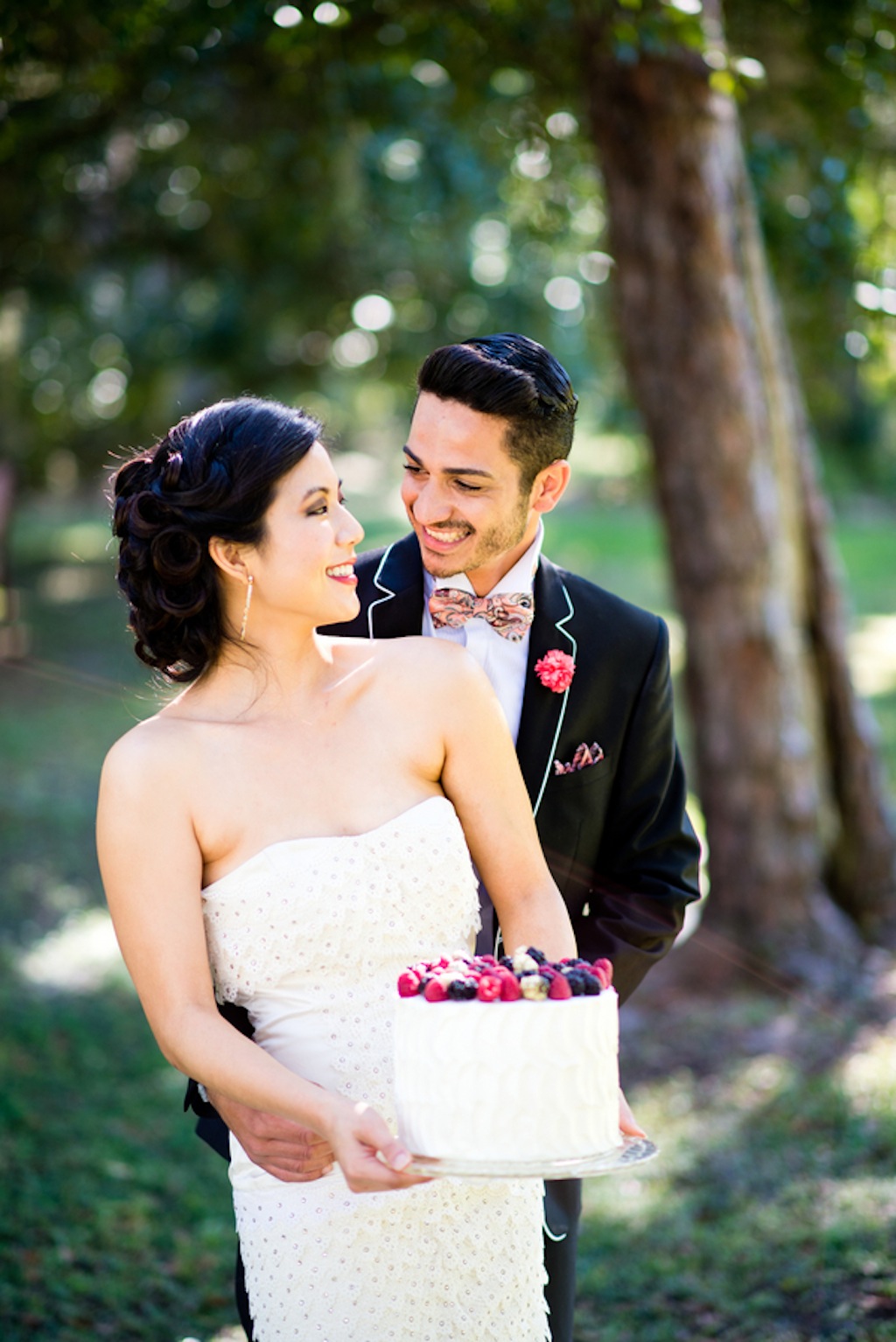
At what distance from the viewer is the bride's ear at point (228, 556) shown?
8.79 feet

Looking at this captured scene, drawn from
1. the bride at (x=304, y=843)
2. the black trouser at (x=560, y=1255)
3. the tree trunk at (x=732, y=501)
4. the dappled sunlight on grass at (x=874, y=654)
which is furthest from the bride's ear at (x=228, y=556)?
the dappled sunlight on grass at (x=874, y=654)

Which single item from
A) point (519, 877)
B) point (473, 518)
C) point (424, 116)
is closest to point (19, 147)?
point (424, 116)

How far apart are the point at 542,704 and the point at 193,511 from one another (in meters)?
1.02

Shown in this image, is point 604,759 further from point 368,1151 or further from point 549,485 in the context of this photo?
point 368,1151

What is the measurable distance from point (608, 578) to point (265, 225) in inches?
416

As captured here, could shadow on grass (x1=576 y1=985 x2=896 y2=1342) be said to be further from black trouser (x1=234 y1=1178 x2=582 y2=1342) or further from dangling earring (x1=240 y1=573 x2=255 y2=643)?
dangling earring (x1=240 y1=573 x2=255 y2=643)

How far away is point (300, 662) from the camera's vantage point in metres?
2.81

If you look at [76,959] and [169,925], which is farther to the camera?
[76,959]

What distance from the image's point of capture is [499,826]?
2.73 metres

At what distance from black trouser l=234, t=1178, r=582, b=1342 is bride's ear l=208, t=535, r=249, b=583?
1689 mm

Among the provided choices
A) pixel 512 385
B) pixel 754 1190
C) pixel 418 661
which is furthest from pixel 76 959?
pixel 512 385

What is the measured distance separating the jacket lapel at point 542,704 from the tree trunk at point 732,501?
3.66m

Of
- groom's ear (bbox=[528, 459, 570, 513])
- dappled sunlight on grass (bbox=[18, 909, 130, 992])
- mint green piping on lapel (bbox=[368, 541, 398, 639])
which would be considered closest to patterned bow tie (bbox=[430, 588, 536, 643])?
mint green piping on lapel (bbox=[368, 541, 398, 639])

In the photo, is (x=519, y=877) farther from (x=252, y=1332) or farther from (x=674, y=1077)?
(x=674, y=1077)
